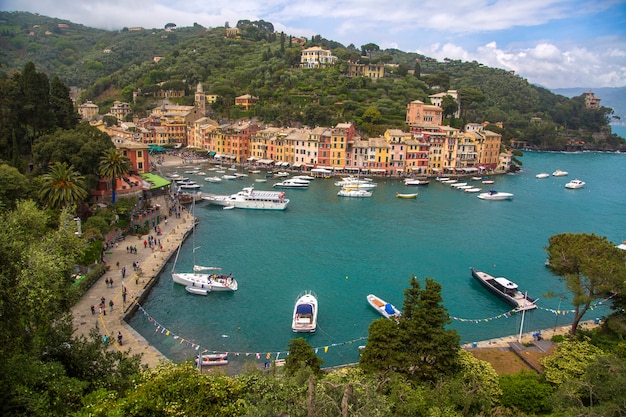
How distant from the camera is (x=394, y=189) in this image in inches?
2285

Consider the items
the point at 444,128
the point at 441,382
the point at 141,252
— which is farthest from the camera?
the point at 444,128

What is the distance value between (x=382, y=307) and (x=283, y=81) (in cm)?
8173

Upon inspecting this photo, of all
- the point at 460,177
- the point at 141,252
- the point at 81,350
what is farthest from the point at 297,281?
the point at 460,177

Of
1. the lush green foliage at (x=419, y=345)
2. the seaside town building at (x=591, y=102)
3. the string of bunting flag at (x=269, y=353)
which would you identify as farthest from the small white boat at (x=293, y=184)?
the seaside town building at (x=591, y=102)

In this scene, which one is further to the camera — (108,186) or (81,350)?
(108,186)

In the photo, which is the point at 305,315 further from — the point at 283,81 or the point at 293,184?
the point at 283,81

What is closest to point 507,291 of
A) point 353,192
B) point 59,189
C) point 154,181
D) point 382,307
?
point 382,307

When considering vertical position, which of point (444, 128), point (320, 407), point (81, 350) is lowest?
point (81, 350)

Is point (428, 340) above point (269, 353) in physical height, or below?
above

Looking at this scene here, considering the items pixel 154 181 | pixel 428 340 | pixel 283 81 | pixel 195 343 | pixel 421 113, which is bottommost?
pixel 195 343

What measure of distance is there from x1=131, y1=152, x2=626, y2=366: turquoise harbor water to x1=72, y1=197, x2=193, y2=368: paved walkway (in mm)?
912

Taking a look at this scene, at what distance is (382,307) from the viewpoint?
2358cm

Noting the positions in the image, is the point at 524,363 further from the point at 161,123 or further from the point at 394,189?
the point at 161,123

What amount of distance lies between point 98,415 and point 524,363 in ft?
51.0
